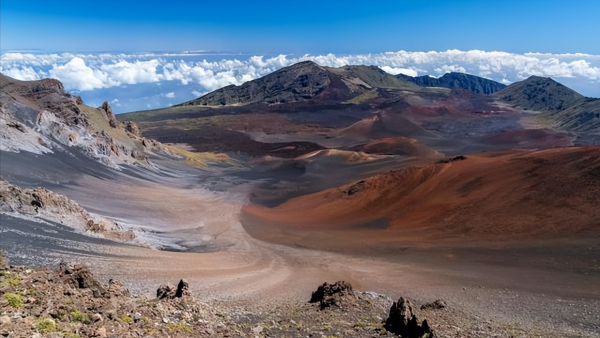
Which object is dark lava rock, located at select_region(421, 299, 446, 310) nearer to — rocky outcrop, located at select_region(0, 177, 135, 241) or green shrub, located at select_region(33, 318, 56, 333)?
green shrub, located at select_region(33, 318, 56, 333)

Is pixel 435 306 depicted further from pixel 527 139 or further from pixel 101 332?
pixel 527 139

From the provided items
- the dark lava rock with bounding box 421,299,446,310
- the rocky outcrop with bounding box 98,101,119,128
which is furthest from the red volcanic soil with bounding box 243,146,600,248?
the rocky outcrop with bounding box 98,101,119,128

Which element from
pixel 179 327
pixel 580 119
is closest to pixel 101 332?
pixel 179 327

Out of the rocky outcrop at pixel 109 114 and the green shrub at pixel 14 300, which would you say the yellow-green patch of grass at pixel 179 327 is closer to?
the green shrub at pixel 14 300

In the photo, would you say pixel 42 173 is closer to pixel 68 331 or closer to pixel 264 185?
pixel 264 185

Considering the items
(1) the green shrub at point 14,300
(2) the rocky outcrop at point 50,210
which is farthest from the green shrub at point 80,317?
(2) the rocky outcrop at point 50,210
